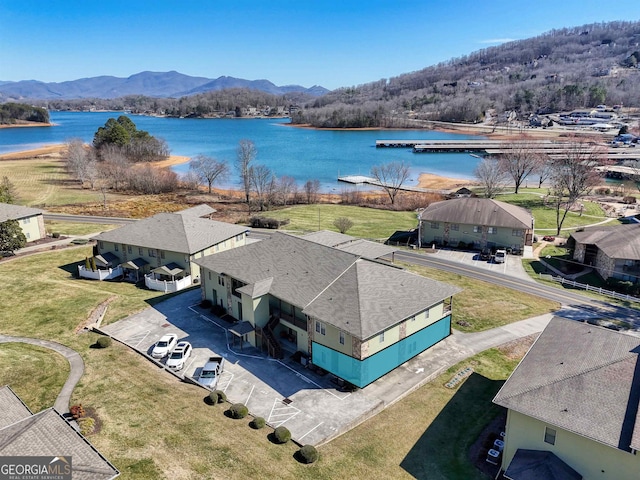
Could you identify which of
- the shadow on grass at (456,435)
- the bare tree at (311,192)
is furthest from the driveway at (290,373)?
the bare tree at (311,192)

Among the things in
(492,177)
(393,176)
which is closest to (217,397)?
(492,177)

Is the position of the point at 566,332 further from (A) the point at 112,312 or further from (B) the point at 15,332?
(B) the point at 15,332

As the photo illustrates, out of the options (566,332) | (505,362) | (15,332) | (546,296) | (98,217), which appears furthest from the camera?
(98,217)

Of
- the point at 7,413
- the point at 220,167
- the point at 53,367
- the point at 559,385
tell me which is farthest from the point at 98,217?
the point at 559,385

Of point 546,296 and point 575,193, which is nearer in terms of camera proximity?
point 546,296

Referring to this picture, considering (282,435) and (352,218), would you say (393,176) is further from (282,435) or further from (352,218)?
(282,435)

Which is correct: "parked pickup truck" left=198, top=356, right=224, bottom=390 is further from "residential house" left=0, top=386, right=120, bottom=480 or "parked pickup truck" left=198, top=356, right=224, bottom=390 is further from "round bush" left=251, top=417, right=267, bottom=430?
"residential house" left=0, top=386, right=120, bottom=480
